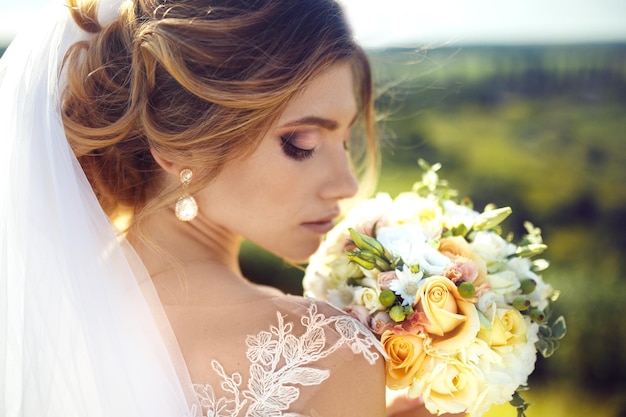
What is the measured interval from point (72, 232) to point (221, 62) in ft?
2.11

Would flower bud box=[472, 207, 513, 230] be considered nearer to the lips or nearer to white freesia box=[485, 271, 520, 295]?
white freesia box=[485, 271, 520, 295]

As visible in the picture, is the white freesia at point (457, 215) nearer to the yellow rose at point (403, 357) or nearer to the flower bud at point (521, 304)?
the flower bud at point (521, 304)

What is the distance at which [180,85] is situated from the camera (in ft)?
6.08

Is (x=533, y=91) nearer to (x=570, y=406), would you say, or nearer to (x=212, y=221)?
(x=570, y=406)

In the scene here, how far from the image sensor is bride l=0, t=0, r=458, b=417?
1.65 m

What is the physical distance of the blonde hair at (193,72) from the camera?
181 cm

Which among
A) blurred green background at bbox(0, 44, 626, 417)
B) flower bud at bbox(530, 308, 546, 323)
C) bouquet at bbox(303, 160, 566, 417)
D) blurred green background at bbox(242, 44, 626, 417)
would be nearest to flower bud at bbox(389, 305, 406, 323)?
bouquet at bbox(303, 160, 566, 417)

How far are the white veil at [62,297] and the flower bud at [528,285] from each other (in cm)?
108

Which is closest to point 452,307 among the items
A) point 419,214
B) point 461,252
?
point 461,252

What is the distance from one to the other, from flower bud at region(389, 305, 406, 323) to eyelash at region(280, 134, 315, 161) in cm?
55

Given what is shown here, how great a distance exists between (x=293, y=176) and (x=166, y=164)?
15.8 inches

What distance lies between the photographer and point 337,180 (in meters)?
2.08

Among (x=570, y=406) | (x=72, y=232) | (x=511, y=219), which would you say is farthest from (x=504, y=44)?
(x=72, y=232)

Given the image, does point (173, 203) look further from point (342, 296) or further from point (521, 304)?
point (521, 304)
